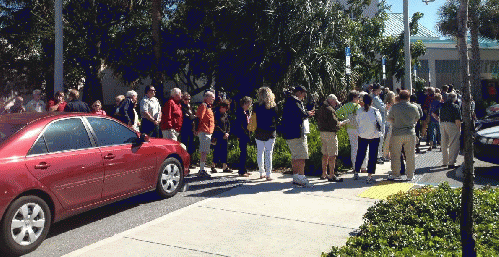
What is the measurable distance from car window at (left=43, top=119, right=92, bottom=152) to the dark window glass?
0.05 metres

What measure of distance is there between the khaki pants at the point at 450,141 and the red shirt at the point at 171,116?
5.43 metres

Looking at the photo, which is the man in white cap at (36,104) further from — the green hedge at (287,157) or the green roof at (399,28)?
the green roof at (399,28)

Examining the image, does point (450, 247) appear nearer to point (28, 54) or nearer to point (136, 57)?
point (136, 57)

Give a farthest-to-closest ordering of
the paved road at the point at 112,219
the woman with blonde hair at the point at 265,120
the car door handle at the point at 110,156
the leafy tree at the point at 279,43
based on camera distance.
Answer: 1. the leafy tree at the point at 279,43
2. the woman with blonde hair at the point at 265,120
3. the car door handle at the point at 110,156
4. the paved road at the point at 112,219

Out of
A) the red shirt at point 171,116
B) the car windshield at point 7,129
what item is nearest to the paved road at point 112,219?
the car windshield at point 7,129

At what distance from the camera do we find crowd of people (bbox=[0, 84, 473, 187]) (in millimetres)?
9508

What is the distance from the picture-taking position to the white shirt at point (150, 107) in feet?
34.9

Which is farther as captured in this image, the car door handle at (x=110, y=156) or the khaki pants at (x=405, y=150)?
the khaki pants at (x=405, y=150)

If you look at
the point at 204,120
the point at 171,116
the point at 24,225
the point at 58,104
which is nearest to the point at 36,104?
the point at 58,104

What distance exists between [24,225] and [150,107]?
16.9ft

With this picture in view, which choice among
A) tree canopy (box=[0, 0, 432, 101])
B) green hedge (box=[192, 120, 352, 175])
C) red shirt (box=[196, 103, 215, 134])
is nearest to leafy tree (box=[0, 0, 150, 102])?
tree canopy (box=[0, 0, 432, 101])

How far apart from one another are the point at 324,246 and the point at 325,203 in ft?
6.97

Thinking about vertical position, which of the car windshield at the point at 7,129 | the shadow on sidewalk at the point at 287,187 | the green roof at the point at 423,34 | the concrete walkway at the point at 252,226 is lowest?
the concrete walkway at the point at 252,226

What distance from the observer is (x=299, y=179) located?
9.25 m
